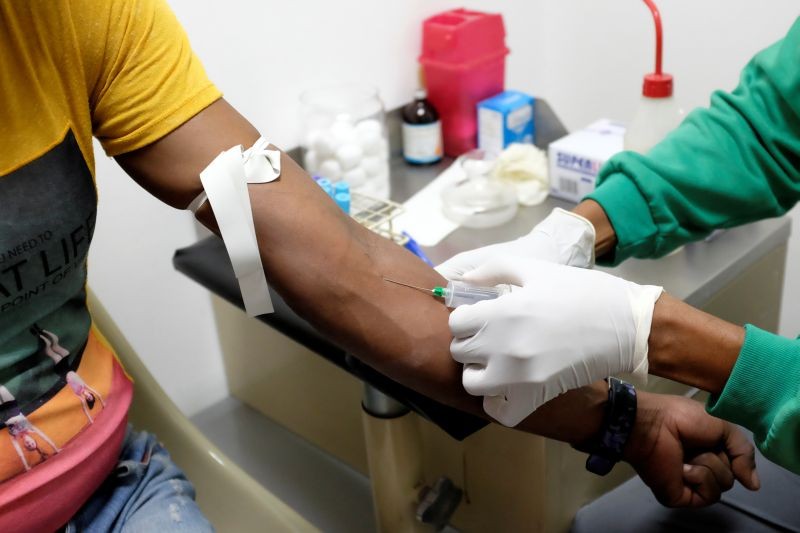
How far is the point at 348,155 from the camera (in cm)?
155

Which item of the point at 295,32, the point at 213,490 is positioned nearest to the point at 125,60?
the point at 213,490

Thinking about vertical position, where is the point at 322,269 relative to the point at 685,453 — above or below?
above

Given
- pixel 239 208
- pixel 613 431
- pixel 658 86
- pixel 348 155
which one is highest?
pixel 239 208

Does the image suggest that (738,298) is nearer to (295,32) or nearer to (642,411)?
(642,411)

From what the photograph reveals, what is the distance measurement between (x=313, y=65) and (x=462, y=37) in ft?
1.01

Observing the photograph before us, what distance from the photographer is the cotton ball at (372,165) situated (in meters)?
1.58

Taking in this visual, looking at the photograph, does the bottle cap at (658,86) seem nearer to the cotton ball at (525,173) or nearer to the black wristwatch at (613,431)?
the cotton ball at (525,173)

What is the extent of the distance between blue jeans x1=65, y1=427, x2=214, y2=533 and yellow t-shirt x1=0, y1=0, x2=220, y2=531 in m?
0.04

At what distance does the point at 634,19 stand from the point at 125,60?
1.26 metres

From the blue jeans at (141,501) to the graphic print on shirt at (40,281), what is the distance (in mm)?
111

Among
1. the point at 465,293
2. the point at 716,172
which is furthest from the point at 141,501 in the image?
the point at 716,172

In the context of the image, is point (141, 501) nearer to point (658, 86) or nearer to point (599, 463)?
point (599, 463)

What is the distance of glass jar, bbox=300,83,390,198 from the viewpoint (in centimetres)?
156

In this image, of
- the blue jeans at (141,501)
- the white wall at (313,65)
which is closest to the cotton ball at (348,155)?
the white wall at (313,65)
